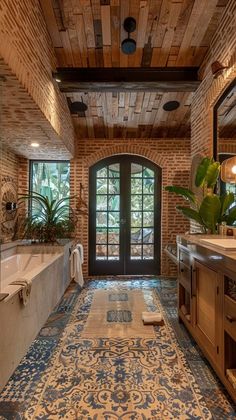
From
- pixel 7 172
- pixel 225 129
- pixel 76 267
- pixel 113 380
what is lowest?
pixel 113 380

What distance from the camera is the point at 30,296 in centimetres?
250

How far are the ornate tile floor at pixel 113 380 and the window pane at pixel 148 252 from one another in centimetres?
241

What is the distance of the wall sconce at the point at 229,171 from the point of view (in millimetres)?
2818

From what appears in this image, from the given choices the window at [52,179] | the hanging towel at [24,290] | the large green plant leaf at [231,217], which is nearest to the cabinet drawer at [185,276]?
the large green plant leaf at [231,217]

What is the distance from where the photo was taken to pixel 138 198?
5430 mm

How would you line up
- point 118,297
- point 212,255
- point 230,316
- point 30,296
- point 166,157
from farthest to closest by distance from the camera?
point 166,157
point 118,297
point 30,296
point 212,255
point 230,316

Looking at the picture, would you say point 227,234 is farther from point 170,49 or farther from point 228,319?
point 170,49

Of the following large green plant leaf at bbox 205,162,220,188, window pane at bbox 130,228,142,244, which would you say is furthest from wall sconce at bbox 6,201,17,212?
large green plant leaf at bbox 205,162,220,188

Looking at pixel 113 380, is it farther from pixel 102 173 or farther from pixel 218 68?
pixel 102 173

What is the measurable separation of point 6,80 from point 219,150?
2.50m

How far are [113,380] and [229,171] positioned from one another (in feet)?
7.64

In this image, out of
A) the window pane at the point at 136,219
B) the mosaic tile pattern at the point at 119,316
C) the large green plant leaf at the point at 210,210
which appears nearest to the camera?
the large green plant leaf at the point at 210,210

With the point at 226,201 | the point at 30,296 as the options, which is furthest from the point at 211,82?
the point at 30,296

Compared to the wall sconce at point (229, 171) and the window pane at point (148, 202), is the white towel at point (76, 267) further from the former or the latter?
the wall sconce at point (229, 171)
